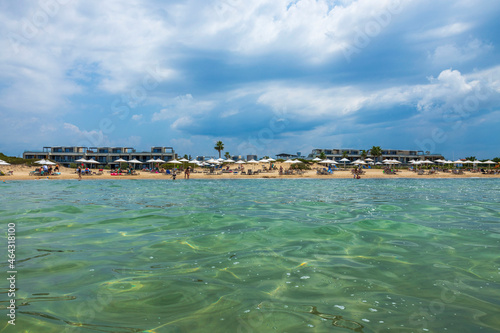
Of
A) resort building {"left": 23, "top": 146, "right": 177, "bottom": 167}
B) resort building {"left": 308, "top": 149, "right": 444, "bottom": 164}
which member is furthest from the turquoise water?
resort building {"left": 308, "top": 149, "right": 444, "bottom": 164}

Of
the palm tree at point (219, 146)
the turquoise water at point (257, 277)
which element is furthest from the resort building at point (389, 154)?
the turquoise water at point (257, 277)

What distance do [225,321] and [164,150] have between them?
79.2 meters

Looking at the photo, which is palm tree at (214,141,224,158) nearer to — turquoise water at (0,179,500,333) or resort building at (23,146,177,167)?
resort building at (23,146,177,167)

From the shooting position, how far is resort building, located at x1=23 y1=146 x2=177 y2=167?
75.9 metres

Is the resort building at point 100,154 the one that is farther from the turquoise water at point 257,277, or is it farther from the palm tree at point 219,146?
the turquoise water at point 257,277

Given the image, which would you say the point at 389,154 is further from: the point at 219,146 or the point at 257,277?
the point at 257,277

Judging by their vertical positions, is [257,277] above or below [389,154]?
below

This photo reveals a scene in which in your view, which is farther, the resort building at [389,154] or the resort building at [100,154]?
the resort building at [389,154]

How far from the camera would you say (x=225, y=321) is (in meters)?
3.12

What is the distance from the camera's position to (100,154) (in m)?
76.6

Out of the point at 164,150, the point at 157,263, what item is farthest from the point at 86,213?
the point at 164,150

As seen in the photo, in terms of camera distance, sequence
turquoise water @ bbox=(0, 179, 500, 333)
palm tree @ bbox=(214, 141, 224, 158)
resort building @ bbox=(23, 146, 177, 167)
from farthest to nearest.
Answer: palm tree @ bbox=(214, 141, 224, 158), resort building @ bbox=(23, 146, 177, 167), turquoise water @ bbox=(0, 179, 500, 333)

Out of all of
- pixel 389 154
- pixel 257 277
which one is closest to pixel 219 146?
pixel 389 154

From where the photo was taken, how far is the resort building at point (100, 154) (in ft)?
249
